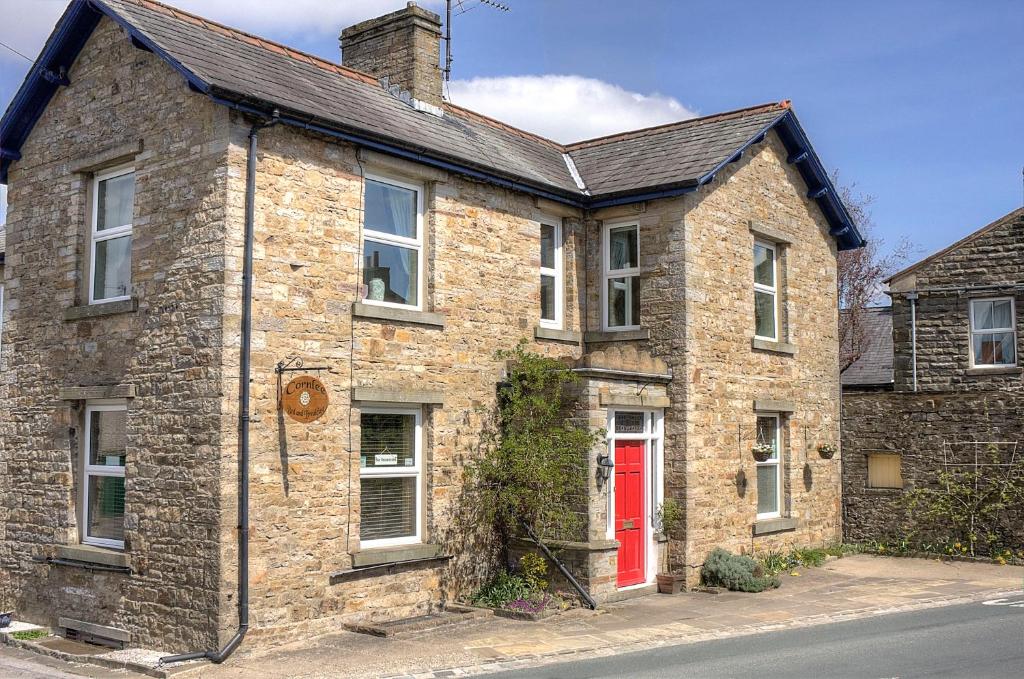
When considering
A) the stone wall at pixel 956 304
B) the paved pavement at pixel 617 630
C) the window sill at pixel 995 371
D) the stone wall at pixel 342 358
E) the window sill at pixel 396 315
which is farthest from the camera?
the stone wall at pixel 956 304

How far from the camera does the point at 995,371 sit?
69.7 ft

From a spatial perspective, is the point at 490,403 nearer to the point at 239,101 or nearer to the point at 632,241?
the point at 632,241

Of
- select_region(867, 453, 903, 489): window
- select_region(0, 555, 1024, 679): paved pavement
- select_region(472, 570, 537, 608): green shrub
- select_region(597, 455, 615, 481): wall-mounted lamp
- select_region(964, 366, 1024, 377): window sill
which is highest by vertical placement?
select_region(964, 366, 1024, 377): window sill

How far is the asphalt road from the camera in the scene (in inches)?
386

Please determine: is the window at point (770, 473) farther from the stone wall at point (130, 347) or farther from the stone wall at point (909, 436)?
the stone wall at point (130, 347)

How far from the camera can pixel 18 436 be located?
1380 cm

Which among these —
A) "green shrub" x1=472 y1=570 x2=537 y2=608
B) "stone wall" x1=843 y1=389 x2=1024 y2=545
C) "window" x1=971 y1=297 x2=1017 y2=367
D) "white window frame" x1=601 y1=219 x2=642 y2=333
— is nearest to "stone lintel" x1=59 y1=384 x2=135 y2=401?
"green shrub" x1=472 y1=570 x2=537 y2=608

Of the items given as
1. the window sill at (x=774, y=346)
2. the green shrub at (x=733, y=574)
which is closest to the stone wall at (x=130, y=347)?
the green shrub at (x=733, y=574)

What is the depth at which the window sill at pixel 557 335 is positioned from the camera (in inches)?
603

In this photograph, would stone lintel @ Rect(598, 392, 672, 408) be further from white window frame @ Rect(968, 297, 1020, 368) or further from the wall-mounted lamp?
white window frame @ Rect(968, 297, 1020, 368)

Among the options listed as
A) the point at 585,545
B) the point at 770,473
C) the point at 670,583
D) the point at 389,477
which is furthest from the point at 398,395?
the point at 770,473

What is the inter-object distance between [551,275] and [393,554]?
209 inches

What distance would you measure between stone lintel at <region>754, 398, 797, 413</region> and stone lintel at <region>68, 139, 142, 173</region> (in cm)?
1015

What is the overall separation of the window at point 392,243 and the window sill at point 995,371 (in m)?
13.3
